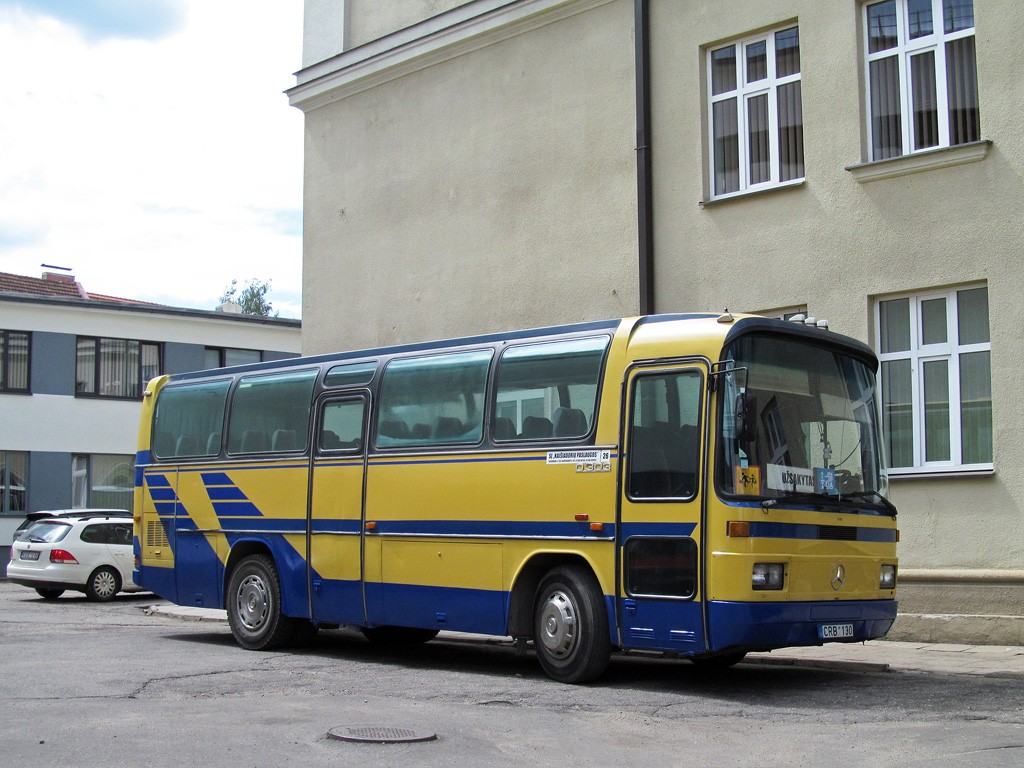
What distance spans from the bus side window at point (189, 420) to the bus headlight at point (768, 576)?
23.6ft

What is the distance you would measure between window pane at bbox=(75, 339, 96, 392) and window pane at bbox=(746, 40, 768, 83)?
25.0 meters

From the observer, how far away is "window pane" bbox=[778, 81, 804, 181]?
1580 cm

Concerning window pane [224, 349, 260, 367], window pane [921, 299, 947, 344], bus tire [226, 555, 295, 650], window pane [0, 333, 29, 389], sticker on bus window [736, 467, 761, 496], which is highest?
window pane [224, 349, 260, 367]

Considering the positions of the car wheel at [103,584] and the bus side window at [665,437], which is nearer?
the bus side window at [665,437]

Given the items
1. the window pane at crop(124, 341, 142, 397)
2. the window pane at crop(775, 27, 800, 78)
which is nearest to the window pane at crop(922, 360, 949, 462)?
the window pane at crop(775, 27, 800, 78)

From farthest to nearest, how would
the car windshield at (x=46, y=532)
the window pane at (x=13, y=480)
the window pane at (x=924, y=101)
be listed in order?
the window pane at (x=13, y=480) < the car windshield at (x=46, y=532) < the window pane at (x=924, y=101)

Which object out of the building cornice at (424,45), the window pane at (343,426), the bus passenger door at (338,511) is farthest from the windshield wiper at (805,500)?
the building cornice at (424,45)

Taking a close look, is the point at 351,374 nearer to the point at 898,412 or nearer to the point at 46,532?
the point at 898,412

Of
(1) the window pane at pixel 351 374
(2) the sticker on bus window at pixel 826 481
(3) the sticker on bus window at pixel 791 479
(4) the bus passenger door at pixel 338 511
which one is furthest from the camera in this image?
(1) the window pane at pixel 351 374

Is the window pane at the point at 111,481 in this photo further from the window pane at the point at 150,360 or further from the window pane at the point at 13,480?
the window pane at the point at 150,360

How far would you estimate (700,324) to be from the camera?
982cm

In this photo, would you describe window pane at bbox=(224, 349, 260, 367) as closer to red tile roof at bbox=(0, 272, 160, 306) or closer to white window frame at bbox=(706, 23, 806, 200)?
red tile roof at bbox=(0, 272, 160, 306)

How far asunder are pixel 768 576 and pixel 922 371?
6.13 meters

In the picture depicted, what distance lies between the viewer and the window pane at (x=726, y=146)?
649 inches
